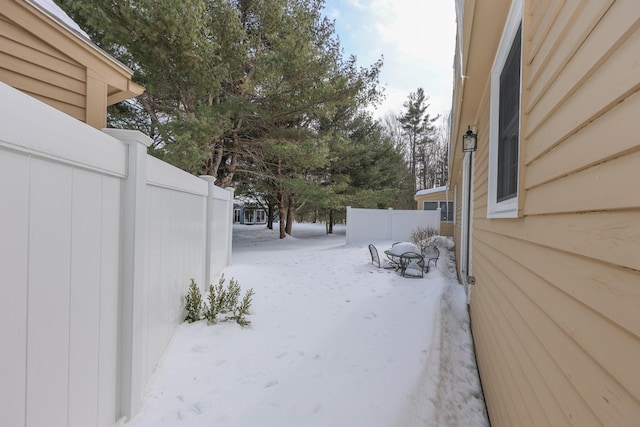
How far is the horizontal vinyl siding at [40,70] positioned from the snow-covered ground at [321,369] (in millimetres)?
2790

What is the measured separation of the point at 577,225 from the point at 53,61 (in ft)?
14.8

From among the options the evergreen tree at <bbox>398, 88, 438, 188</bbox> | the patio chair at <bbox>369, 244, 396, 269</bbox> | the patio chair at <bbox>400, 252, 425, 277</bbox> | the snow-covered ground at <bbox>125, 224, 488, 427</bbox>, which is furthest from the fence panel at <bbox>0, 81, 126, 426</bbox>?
the evergreen tree at <bbox>398, 88, 438, 188</bbox>

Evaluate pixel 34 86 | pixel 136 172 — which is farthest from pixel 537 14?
pixel 34 86

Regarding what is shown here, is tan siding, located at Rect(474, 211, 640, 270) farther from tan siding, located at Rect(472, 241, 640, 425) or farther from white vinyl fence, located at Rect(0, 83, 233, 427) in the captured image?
white vinyl fence, located at Rect(0, 83, 233, 427)

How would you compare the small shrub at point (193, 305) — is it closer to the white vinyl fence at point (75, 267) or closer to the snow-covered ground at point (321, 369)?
the snow-covered ground at point (321, 369)

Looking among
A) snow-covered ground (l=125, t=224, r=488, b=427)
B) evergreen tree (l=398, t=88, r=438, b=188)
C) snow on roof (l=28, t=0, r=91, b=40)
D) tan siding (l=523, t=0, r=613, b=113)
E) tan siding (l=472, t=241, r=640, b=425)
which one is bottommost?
snow-covered ground (l=125, t=224, r=488, b=427)

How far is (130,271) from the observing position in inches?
73.7

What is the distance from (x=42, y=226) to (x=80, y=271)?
33cm

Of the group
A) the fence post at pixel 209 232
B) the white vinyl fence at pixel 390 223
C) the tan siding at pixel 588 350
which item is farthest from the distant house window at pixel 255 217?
the tan siding at pixel 588 350

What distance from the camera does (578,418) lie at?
1.06 m

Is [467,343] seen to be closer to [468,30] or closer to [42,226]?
[468,30]

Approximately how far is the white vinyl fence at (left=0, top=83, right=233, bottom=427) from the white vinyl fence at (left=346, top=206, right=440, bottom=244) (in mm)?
10954

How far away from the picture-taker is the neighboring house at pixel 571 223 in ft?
2.80

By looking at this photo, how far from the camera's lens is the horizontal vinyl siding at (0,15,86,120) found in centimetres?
297
